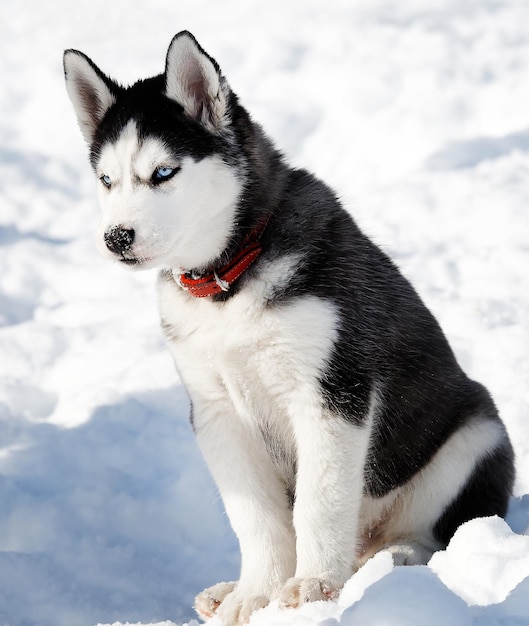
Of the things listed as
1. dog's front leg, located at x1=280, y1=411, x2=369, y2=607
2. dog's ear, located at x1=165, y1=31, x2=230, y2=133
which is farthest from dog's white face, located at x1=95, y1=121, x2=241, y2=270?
dog's front leg, located at x1=280, y1=411, x2=369, y2=607

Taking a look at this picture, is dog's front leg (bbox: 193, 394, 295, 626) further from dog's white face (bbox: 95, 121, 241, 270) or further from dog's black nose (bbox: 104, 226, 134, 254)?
dog's black nose (bbox: 104, 226, 134, 254)

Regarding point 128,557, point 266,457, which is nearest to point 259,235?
point 266,457

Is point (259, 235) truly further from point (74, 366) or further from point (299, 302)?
point (74, 366)

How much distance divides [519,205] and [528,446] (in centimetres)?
334

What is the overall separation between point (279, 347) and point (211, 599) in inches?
43.1

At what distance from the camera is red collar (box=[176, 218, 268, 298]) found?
3.26 meters

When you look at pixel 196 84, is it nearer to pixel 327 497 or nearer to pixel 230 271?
pixel 230 271

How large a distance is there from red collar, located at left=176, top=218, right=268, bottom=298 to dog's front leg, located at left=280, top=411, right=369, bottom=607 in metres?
0.57

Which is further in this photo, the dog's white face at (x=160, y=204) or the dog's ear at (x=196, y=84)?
the dog's ear at (x=196, y=84)

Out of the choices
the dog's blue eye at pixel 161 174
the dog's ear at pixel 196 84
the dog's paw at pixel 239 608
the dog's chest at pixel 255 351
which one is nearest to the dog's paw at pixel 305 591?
the dog's paw at pixel 239 608

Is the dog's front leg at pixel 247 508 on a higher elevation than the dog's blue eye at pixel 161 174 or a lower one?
lower

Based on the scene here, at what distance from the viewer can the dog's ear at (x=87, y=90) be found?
351cm

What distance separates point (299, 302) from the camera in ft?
10.4

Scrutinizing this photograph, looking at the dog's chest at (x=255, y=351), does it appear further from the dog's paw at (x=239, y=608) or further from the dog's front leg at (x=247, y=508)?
the dog's paw at (x=239, y=608)
